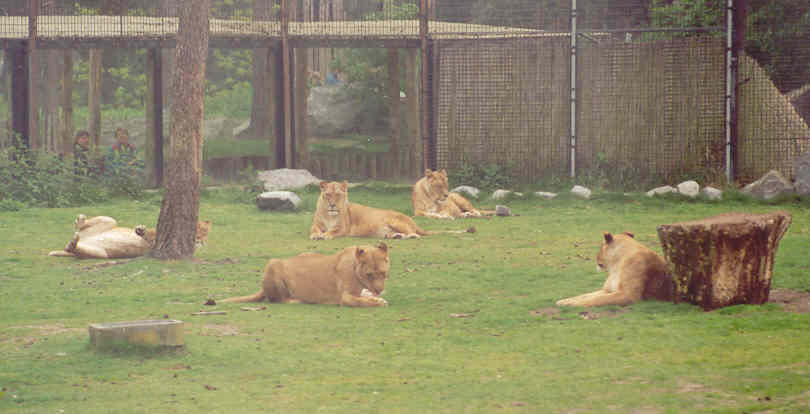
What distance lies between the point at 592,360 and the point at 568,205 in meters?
10.6

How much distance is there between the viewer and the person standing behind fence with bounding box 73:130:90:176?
59.8ft

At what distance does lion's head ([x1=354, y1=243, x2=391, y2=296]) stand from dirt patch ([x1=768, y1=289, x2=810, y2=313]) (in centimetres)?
330

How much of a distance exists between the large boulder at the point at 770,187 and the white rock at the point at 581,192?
265 centimetres

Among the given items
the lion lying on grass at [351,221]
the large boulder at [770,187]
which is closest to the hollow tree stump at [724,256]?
the lion lying on grass at [351,221]

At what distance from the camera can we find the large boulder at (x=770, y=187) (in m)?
16.7

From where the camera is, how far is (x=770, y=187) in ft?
55.2

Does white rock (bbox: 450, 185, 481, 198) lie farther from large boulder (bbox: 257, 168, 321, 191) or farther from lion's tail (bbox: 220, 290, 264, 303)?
lion's tail (bbox: 220, 290, 264, 303)

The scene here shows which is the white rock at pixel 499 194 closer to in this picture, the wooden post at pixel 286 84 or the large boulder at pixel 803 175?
the wooden post at pixel 286 84

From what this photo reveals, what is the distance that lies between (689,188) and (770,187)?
1364 millimetres

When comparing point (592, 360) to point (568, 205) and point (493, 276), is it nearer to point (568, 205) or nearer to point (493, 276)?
point (493, 276)

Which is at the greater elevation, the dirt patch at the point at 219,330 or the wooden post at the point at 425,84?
the wooden post at the point at 425,84

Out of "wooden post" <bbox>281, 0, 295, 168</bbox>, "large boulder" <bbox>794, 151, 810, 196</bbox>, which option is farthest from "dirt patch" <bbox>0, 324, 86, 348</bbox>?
"large boulder" <bbox>794, 151, 810, 196</bbox>

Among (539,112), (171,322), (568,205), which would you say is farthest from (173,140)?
(539,112)

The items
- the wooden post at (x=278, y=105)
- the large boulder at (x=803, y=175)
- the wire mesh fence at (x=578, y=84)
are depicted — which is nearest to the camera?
the large boulder at (x=803, y=175)
